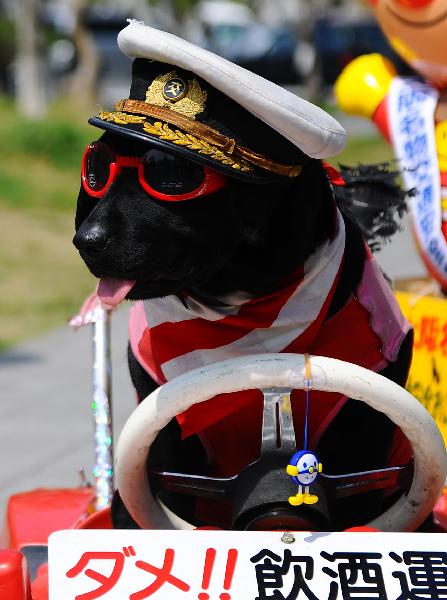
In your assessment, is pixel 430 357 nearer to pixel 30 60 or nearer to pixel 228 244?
pixel 228 244

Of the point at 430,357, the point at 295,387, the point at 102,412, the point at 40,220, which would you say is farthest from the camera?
the point at 40,220

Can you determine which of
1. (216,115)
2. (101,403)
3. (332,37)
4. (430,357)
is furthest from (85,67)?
(216,115)

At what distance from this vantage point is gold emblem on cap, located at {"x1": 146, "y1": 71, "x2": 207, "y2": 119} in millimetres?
1968

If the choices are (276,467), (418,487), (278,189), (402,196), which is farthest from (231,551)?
(402,196)

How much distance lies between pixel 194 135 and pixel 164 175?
8 centimetres

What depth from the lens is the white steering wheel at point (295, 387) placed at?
1939 millimetres

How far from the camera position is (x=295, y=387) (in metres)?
1.96

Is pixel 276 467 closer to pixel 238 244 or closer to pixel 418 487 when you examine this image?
pixel 418 487

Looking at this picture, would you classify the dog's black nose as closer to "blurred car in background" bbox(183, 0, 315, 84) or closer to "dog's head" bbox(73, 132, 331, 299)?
"dog's head" bbox(73, 132, 331, 299)

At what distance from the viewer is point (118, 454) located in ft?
6.88

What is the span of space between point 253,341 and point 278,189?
293 mm

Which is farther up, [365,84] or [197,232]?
[365,84]

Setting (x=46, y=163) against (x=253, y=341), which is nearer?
(x=253, y=341)

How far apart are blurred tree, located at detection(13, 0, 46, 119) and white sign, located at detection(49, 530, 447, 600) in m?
11.2
